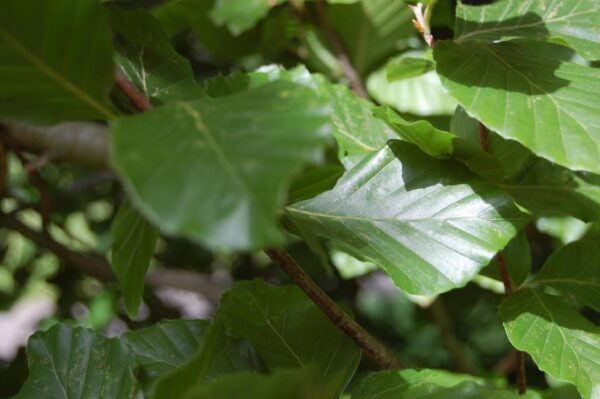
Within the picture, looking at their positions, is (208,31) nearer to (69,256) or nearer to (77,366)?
(69,256)

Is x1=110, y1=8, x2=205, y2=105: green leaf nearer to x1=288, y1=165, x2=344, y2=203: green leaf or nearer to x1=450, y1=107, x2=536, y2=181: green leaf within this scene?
x1=288, y1=165, x2=344, y2=203: green leaf

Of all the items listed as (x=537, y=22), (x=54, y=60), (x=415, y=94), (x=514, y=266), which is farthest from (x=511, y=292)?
(x=415, y=94)

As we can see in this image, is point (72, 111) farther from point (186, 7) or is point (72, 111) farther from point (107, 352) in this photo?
point (186, 7)

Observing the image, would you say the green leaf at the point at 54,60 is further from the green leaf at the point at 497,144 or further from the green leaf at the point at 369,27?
the green leaf at the point at 369,27

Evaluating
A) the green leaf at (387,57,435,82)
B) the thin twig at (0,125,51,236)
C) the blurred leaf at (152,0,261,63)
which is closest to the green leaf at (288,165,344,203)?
the green leaf at (387,57,435,82)

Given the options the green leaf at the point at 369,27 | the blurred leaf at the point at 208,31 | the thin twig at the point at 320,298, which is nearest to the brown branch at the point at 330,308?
the thin twig at the point at 320,298

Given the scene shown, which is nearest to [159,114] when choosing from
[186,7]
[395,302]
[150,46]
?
[150,46]
